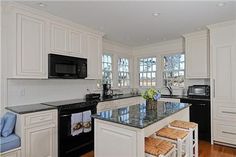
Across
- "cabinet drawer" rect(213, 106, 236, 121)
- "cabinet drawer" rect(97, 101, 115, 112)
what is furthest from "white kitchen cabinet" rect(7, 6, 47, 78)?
"cabinet drawer" rect(213, 106, 236, 121)

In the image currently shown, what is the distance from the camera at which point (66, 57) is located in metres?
3.21

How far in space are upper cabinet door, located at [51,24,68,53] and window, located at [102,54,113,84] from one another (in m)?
1.74

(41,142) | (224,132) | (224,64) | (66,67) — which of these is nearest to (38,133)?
(41,142)

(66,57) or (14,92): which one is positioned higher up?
(66,57)

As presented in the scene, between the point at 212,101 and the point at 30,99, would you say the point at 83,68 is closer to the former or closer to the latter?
the point at 30,99

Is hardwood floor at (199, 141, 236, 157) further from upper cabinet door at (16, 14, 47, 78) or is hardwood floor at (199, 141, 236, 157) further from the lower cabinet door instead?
upper cabinet door at (16, 14, 47, 78)

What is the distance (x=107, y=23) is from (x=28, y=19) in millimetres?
1449

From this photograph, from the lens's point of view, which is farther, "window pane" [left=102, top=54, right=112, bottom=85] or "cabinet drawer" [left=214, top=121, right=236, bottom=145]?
"window pane" [left=102, top=54, right=112, bottom=85]

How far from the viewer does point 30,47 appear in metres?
2.76

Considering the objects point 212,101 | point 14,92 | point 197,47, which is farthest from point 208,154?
point 14,92

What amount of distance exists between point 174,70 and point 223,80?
1.74 meters

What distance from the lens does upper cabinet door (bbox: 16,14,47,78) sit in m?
2.64

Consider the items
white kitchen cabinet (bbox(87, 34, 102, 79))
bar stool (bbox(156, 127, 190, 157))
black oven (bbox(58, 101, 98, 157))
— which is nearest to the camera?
bar stool (bbox(156, 127, 190, 157))

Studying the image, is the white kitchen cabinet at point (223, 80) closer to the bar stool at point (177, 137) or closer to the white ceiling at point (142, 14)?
the white ceiling at point (142, 14)
